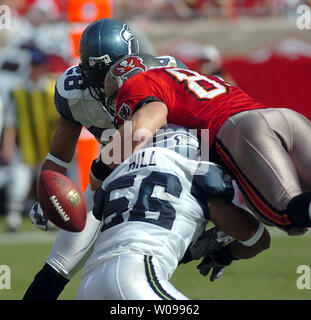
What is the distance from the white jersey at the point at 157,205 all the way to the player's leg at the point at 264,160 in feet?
0.31

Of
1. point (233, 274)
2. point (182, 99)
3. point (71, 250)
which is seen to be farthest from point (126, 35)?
point (233, 274)

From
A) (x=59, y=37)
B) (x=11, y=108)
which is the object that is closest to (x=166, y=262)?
(x=11, y=108)

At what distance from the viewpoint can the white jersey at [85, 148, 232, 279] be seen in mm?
2887

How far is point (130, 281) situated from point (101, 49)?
56.8 inches

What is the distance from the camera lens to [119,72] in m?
3.29

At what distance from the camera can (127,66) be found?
3.31 meters

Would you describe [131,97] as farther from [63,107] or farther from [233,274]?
[233,274]

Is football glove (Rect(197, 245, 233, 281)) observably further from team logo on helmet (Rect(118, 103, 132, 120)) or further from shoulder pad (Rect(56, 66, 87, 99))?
shoulder pad (Rect(56, 66, 87, 99))

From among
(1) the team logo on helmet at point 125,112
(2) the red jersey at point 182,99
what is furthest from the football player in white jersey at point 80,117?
(1) the team logo on helmet at point 125,112

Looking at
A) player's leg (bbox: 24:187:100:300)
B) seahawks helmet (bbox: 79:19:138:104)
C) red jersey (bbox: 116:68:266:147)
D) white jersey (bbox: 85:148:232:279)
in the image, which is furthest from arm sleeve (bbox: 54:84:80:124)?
white jersey (bbox: 85:148:232:279)

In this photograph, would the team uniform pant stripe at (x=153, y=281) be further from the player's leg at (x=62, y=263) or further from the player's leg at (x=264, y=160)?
the player's leg at (x=62, y=263)

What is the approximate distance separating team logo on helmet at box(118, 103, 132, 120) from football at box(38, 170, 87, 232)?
1.17 ft

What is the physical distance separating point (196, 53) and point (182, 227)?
6.50m

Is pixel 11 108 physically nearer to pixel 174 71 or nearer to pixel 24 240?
pixel 24 240
